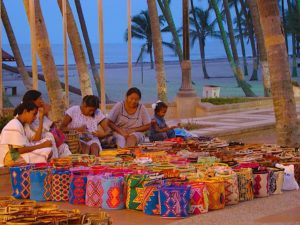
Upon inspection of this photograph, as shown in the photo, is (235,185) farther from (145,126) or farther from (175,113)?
(175,113)

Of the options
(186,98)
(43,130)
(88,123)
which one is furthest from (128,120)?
(186,98)

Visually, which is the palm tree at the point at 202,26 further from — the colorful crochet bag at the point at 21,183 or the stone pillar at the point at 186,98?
the colorful crochet bag at the point at 21,183

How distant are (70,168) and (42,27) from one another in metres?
6.76

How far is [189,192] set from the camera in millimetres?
8969

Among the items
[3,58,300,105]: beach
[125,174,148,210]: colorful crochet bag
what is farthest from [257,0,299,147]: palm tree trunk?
[3,58,300,105]: beach

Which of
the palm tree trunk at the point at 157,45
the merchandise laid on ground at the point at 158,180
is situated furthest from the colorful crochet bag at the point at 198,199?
the palm tree trunk at the point at 157,45

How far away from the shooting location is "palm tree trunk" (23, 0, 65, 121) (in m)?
16.3

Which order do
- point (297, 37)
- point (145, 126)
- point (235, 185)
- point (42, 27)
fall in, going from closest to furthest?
point (235, 185), point (145, 126), point (42, 27), point (297, 37)

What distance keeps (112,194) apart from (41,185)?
98 cm

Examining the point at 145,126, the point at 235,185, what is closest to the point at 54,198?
the point at 235,185

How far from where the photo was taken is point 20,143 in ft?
35.0

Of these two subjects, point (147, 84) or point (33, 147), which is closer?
point (33, 147)

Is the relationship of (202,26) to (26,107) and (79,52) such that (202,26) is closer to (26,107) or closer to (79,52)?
(79,52)

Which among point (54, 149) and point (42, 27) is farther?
point (42, 27)
